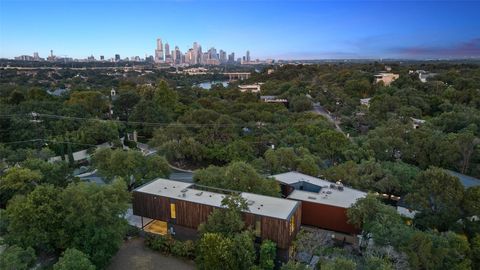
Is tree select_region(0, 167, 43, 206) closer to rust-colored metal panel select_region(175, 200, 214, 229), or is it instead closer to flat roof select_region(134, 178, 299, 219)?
flat roof select_region(134, 178, 299, 219)

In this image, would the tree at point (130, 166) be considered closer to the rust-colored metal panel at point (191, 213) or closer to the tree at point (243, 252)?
the rust-colored metal panel at point (191, 213)

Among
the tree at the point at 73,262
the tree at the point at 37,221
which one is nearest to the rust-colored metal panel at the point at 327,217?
the tree at the point at 73,262

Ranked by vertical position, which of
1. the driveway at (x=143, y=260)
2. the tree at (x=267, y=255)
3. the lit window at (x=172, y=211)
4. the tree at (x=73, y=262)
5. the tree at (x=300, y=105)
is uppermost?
the tree at (x=300, y=105)

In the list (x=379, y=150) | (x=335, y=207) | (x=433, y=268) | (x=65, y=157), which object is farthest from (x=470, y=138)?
(x=65, y=157)

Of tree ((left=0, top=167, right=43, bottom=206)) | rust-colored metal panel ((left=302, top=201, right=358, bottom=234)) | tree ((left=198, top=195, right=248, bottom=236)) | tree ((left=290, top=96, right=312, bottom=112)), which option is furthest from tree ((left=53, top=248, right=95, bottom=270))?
tree ((left=290, top=96, right=312, bottom=112))

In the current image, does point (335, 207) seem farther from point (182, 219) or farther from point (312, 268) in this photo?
point (182, 219)

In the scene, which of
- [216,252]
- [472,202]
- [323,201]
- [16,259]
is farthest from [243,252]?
[472,202]

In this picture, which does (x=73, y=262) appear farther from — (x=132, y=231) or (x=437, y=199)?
(x=437, y=199)
